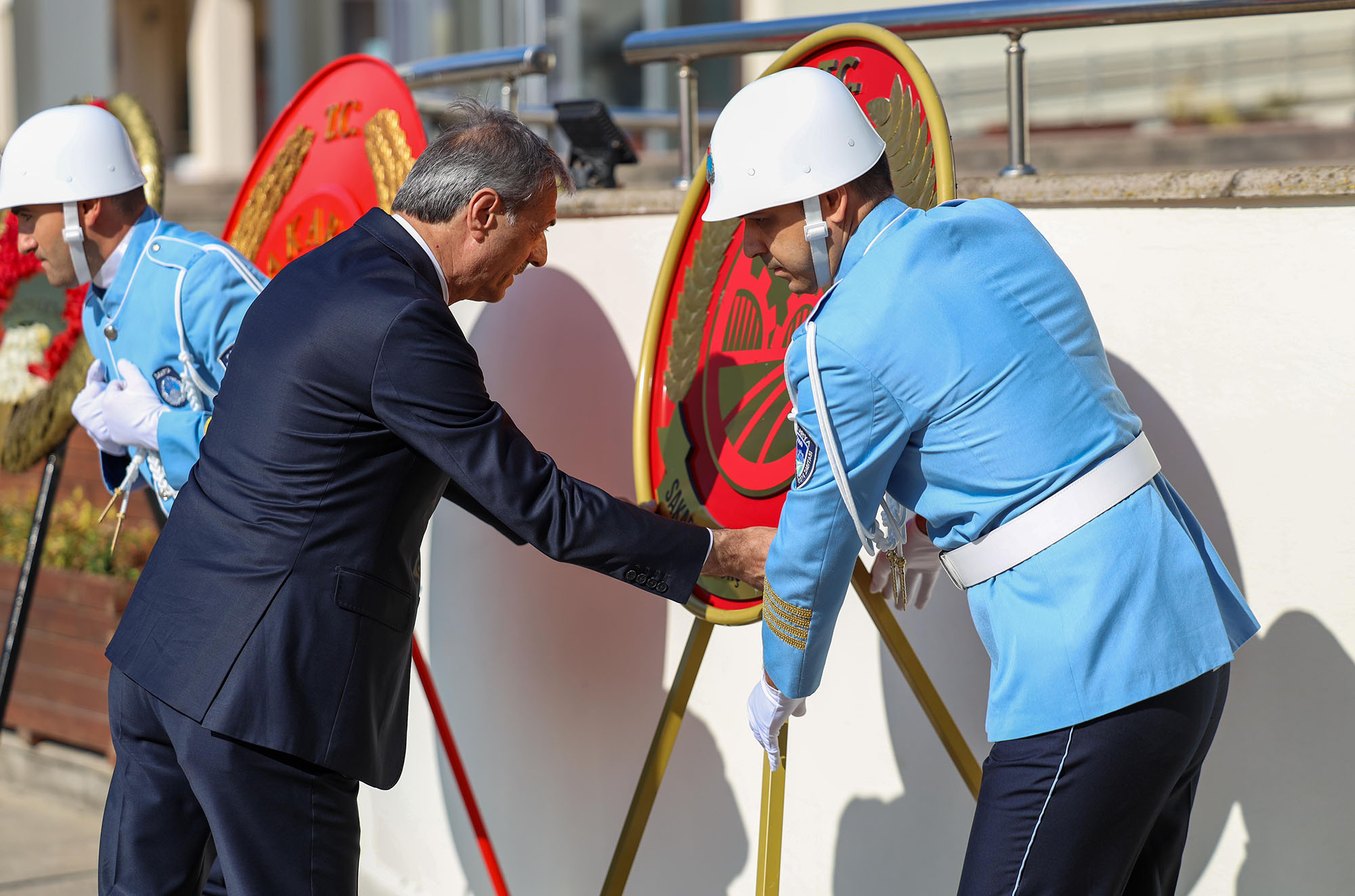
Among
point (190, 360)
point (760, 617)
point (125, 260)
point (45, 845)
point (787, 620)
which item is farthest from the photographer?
point (45, 845)

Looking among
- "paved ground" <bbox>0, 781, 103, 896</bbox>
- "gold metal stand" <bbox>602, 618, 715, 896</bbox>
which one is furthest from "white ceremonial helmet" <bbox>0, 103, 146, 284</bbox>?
"paved ground" <bbox>0, 781, 103, 896</bbox>

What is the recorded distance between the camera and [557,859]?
3348 millimetres

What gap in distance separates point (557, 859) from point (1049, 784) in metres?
1.93

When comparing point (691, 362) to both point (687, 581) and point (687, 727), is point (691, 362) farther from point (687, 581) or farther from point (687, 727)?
point (687, 727)

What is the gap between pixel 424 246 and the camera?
86.4 inches

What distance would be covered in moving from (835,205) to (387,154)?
1480 millimetres

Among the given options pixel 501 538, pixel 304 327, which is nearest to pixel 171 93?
pixel 501 538

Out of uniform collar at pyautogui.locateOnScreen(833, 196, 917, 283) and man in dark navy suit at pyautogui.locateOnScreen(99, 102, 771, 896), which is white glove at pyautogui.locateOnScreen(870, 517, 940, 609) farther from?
uniform collar at pyautogui.locateOnScreen(833, 196, 917, 283)

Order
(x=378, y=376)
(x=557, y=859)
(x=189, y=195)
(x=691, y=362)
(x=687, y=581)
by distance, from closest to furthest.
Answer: (x=378, y=376), (x=687, y=581), (x=691, y=362), (x=557, y=859), (x=189, y=195)

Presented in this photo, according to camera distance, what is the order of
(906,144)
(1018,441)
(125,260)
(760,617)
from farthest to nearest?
(125,260), (760,617), (906,144), (1018,441)

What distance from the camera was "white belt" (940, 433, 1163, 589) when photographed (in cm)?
167

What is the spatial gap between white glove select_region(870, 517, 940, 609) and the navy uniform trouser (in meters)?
0.51

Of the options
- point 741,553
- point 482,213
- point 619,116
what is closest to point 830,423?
point 741,553

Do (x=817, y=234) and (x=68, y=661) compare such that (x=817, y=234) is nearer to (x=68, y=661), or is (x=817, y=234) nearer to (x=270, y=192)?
(x=270, y=192)
